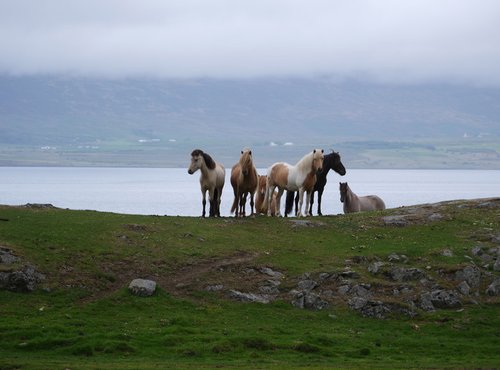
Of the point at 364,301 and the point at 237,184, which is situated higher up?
the point at 237,184

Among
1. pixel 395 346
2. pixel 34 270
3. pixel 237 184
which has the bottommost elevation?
pixel 395 346

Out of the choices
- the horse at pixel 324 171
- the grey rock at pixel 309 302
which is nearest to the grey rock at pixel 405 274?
the grey rock at pixel 309 302

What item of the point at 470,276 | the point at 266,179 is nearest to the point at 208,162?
the point at 266,179

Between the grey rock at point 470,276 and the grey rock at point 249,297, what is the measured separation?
18.5 ft

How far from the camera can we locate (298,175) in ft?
115

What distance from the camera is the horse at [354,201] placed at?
139 feet

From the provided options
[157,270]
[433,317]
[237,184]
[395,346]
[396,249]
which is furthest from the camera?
[237,184]

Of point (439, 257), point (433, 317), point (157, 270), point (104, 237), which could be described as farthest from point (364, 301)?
point (104, 237)

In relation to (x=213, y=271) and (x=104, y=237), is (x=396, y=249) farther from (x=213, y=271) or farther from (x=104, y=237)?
(x=104, y=237)

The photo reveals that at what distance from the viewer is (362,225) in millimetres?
32375

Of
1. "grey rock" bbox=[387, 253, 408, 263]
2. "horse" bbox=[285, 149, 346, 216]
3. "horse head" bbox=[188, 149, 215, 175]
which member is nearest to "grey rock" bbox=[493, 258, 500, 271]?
"grey rock" bbox=[387, 253, 408, 263]

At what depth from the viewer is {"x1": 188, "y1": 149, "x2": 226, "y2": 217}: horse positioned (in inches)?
1344

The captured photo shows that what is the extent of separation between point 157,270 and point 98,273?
1797mm

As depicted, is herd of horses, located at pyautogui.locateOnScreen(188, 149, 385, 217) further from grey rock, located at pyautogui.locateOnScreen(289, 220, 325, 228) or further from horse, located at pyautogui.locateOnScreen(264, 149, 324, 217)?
grey rock, located at pyautogui.locateOnScreen(289, 220, 325, 228)
